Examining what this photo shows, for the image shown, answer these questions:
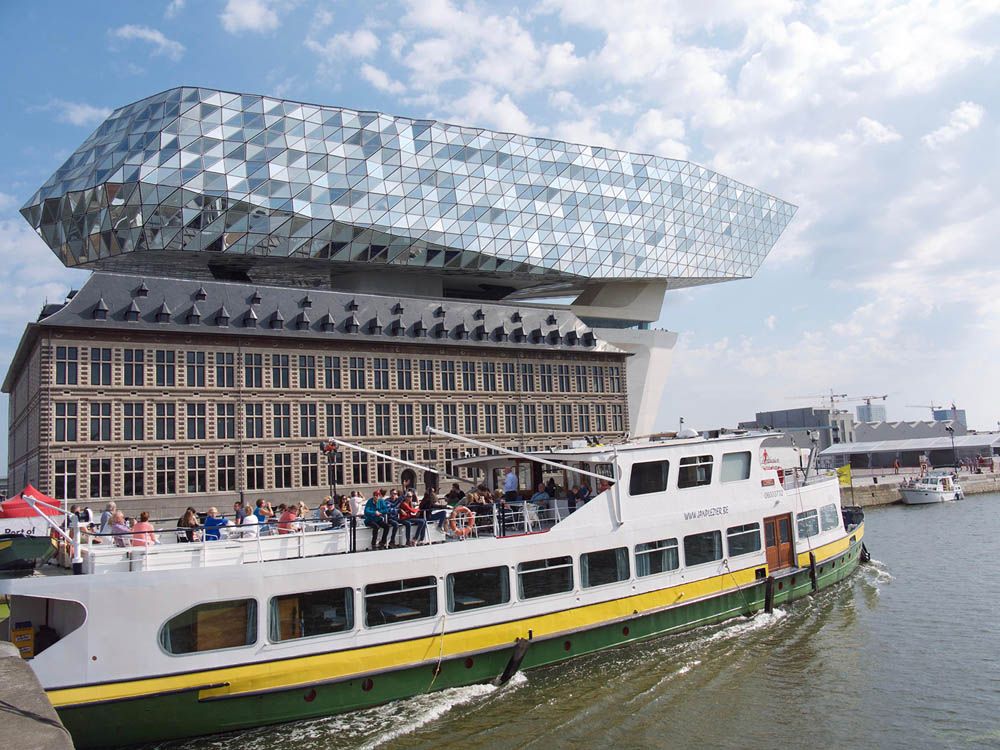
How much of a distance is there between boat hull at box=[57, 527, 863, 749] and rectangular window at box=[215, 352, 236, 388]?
33712 mm

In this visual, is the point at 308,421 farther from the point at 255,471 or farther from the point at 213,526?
the point at 213,526

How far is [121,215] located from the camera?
170 ft

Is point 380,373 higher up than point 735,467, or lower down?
higher up

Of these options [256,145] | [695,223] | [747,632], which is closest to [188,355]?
[256,145]

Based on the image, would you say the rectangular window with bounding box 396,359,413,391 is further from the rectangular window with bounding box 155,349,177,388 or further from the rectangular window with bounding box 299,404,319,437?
the rectangular window with bounding box 155,349,177,388

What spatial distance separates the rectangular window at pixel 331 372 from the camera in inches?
1911

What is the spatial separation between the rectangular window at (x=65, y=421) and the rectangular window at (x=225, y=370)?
7269mm

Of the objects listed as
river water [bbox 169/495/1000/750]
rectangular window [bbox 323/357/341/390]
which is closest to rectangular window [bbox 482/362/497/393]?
rectangular window [bbox 323/357/341/390]

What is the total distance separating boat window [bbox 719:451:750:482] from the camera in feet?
63.6

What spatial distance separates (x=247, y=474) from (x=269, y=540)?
107 feet

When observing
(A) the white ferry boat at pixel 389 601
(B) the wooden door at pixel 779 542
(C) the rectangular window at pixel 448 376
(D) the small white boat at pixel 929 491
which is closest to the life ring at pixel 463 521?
(A) the white ferry boat at pixel 389 601

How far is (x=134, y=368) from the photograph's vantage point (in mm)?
42281

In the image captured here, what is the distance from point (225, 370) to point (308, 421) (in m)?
5.84

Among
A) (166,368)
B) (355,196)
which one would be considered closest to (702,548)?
(166,368)
